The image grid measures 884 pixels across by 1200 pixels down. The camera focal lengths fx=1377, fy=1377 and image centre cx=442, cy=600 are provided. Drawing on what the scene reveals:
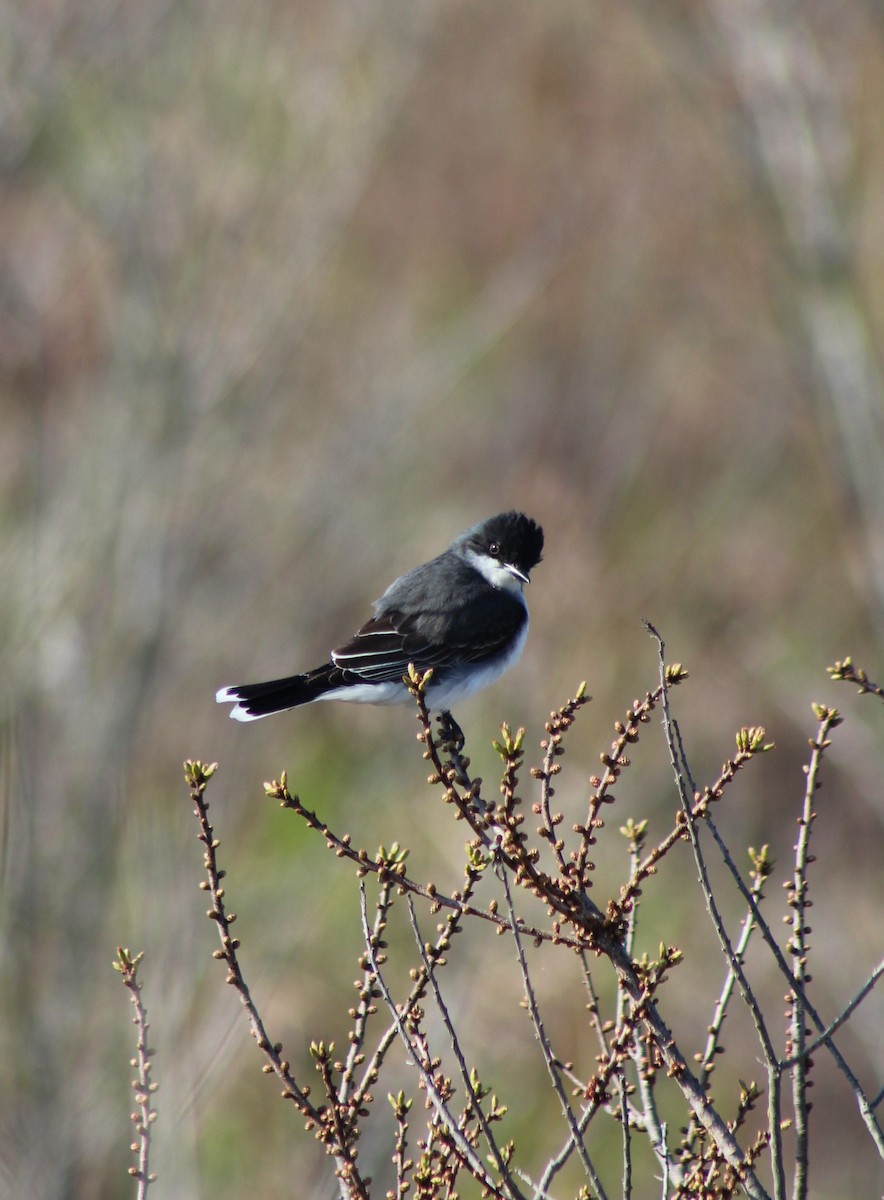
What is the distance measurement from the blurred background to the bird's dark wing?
1.20m

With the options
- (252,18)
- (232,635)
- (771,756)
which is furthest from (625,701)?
(252,18)

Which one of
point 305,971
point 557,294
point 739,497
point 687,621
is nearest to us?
point 305,971

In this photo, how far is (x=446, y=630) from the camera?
178 inches

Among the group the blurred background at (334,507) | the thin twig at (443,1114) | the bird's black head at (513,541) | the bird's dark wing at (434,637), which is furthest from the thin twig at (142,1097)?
the bird's black head at (513,541)

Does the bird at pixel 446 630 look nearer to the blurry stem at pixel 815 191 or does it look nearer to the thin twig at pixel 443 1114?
the thin twig at pixel 443 1114

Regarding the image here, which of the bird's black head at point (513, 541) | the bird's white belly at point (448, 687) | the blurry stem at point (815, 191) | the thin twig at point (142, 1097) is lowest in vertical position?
the thin twig at point (142, 1097)

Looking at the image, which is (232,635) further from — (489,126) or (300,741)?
(489,126)

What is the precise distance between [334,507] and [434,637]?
10.4 ft

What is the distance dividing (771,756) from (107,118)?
7.28 metres

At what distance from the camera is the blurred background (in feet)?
20.8

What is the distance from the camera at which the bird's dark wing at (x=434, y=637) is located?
14.3 ft

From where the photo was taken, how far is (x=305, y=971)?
30.5 ft

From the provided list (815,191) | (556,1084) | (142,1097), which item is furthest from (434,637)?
(815,191)

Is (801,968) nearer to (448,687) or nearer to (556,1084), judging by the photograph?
(556,1084)
